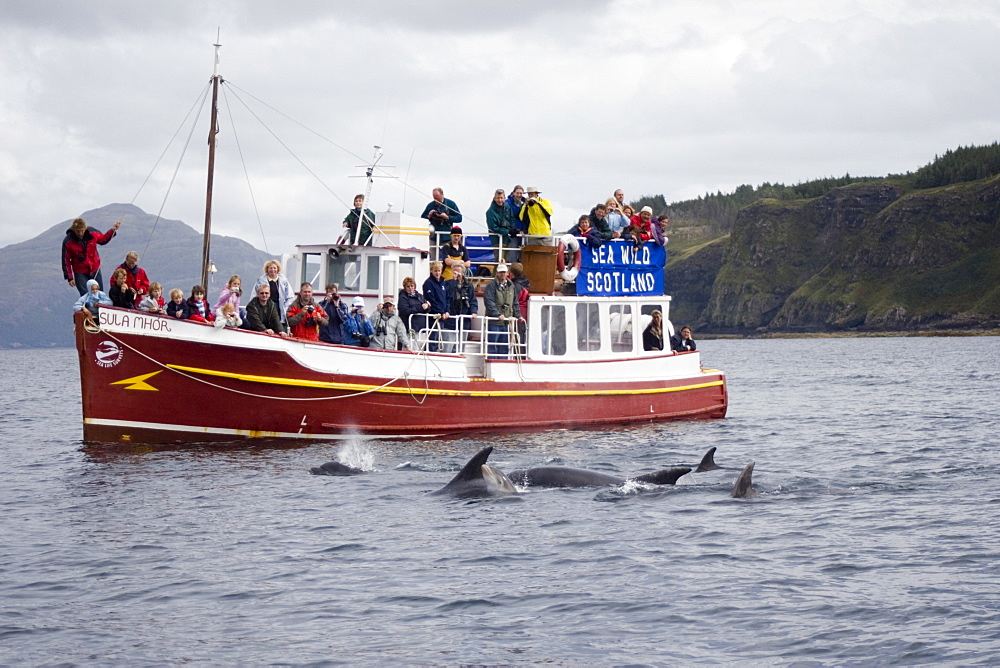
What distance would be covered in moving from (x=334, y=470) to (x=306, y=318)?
4.75 metres

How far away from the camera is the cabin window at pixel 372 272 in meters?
27.4

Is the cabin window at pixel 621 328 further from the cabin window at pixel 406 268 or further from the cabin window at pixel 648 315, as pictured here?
the cabin window at pixel 406 268

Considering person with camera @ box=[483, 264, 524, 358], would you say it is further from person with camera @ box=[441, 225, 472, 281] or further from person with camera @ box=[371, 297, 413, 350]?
person with camera @ box=[371, 297, 413, 350]

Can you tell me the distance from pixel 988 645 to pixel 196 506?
11150 mm

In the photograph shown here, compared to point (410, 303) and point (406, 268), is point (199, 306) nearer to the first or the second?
point (410, 303)

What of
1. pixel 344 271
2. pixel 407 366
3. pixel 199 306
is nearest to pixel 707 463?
pixel 407 366

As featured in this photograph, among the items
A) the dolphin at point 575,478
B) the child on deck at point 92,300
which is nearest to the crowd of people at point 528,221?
the child on deck at point 92,300

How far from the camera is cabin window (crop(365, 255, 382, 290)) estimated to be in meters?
27.4

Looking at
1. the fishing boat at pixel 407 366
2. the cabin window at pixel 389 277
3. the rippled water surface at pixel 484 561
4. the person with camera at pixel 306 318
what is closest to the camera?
the rippled water surface at pixel 484 561

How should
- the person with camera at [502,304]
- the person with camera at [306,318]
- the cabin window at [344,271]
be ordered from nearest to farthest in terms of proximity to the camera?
the person with camera at [306,318] < the person with camera at [502,304] < the cabin window at [344,271]

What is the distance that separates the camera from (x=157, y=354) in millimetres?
22484

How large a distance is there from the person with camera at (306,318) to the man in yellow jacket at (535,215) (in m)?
6.01

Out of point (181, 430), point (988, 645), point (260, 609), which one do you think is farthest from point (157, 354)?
point (988, 645)

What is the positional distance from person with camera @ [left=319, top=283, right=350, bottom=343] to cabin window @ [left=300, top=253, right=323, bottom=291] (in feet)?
10.9
